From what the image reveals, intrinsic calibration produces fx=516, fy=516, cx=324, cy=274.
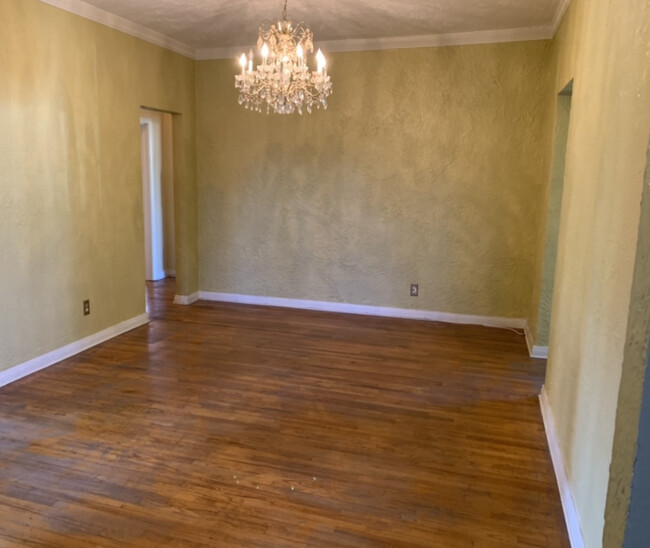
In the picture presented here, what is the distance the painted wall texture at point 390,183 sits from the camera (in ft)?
15.3

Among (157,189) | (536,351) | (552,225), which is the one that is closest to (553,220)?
(552,225)

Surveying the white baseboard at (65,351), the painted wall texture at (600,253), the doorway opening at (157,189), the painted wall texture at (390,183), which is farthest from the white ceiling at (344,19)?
the white baseboard at (65,351)

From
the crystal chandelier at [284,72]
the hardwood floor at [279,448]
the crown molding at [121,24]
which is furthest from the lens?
the crown molding at [121,24]

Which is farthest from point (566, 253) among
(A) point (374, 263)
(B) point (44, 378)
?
(B) point (44, 378)

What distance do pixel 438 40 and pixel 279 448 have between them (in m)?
3.78

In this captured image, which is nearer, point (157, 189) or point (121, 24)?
point (121, 24)

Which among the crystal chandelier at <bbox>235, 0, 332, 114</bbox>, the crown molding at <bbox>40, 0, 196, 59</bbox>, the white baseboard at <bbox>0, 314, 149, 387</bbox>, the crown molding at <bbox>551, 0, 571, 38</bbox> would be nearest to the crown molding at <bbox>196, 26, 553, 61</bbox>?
the crown molding at <bbox>551, 0, 571, 38</bbox>

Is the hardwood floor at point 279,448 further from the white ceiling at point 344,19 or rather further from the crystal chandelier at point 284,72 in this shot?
the white ceiling at point 344,19

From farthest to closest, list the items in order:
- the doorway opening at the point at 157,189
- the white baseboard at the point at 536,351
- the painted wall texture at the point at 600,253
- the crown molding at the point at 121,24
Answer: the doorway opening at the point at 157,189, the white baseboard at the point at 536,351, the crown molding at the point at 121,24, the painted wall texture at the point at 600,253

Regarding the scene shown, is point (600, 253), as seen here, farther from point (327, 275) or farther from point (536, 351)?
point (327, 275)

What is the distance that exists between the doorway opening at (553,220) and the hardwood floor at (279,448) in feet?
0.91

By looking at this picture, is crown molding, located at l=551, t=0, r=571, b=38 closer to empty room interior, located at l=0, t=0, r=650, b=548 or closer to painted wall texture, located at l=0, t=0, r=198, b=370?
empty room interior, located at l=0, t=0, r=650, b=548

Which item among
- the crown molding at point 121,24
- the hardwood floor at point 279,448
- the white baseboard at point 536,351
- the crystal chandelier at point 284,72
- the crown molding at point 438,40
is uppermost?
the crown molding at point 438,40

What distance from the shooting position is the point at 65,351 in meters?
3.97
